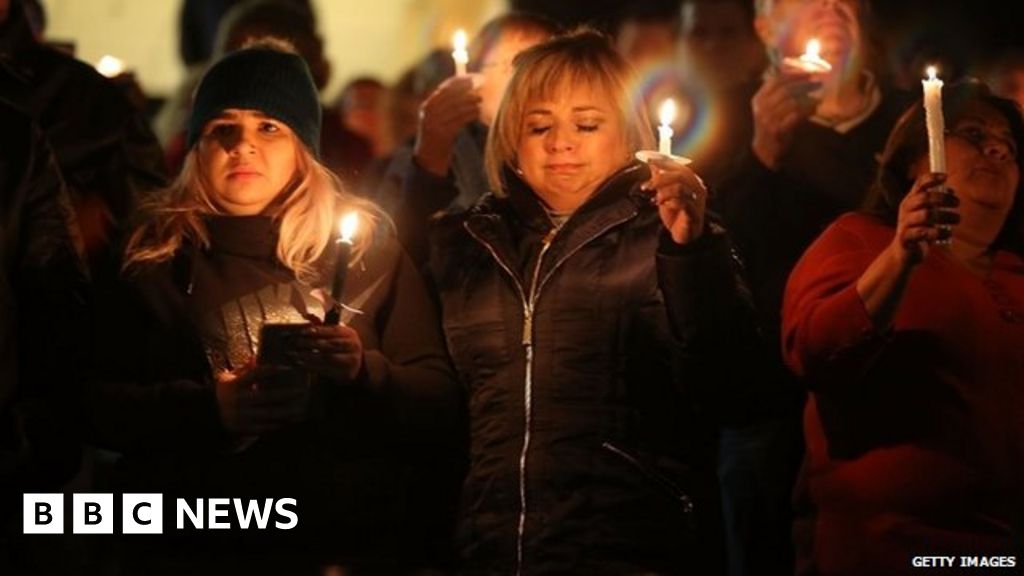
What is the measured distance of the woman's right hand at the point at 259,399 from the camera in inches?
250

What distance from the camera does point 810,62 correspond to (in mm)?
7457

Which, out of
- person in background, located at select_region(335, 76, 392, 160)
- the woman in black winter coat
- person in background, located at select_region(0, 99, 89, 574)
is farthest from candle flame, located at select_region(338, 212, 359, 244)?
person in background, located at select_region(335, 76, 392, 160)

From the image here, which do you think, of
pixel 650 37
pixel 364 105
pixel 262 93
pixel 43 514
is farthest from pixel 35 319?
pixel 364 105

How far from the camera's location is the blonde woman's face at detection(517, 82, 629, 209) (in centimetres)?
669

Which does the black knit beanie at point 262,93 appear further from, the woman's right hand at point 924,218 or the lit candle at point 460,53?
the woman's right hand at point 924,218

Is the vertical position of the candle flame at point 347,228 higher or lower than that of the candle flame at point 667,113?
lower

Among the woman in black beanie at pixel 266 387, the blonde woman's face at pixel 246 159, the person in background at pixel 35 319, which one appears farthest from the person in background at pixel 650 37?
the person in background at pixel 35 319

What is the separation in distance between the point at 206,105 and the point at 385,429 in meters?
1.13

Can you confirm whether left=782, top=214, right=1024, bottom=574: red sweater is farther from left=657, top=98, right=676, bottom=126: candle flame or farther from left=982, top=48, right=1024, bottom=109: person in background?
left=982, top=48, right=1024, bottom=109: person in background

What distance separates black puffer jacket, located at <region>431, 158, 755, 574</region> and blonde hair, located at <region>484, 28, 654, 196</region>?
254mm

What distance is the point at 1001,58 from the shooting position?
9227 millimetres

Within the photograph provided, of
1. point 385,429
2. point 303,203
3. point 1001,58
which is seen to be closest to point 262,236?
point 303,203

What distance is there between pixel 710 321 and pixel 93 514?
1.86m

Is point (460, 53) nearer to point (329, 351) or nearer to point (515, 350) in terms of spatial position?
point (515, 350)
